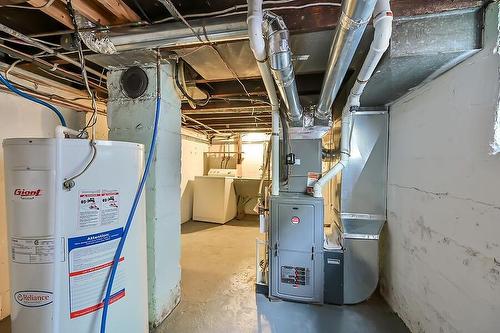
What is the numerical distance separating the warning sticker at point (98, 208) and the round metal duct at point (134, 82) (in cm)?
106

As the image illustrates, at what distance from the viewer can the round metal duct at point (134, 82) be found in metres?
1.92

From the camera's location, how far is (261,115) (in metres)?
4.09

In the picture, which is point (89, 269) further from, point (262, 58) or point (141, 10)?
point (141, 10)

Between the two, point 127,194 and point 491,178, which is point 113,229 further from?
point 491,178

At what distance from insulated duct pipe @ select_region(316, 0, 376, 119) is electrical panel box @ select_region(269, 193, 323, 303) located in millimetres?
1191

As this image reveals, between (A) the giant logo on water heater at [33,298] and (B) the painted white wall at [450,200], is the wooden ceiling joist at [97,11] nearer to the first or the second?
(A) the giant logo on water heater at [33,298]

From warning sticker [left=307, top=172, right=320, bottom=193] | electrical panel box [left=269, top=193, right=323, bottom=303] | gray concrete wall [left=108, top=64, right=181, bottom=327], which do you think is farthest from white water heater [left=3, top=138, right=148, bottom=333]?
warning sticker [left=307, top=172, right=320, bottom=193]

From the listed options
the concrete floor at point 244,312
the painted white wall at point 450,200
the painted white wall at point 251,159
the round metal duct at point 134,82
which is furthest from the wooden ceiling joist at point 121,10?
the painted white wall at point 251,159

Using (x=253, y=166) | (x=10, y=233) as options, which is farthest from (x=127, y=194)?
(x=253, y=166)

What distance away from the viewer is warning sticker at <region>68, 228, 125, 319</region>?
3.50 feet

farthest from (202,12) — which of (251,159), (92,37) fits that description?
(251,159)

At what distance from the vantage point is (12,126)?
7.04 ft

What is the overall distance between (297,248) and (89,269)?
182 centimetres

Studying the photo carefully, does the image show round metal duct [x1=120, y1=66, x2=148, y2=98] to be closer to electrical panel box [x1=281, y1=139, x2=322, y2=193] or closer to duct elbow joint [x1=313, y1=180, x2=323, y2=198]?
electrical panel box [x1=281, y1=139, x2=322, y2=193]
